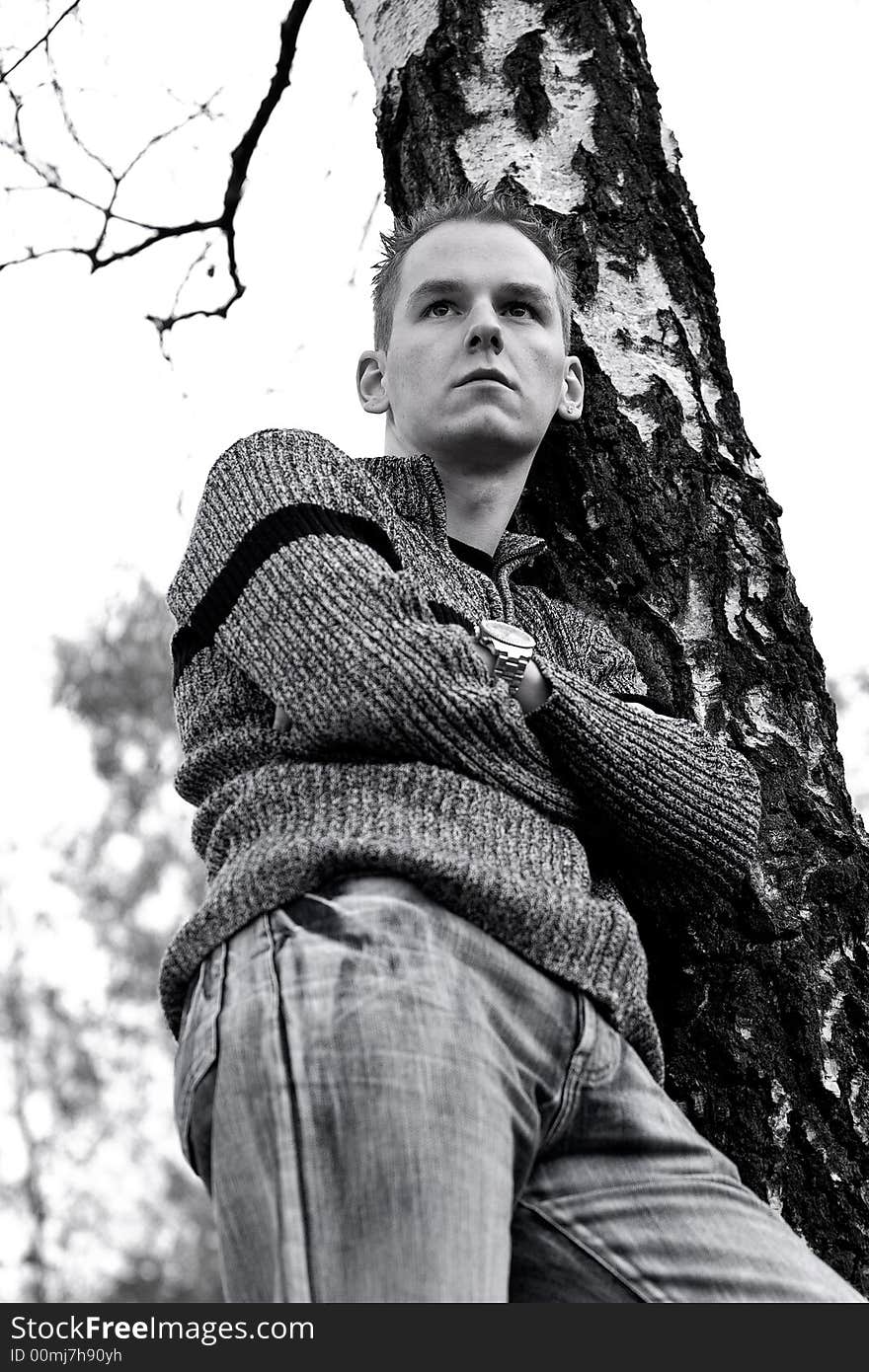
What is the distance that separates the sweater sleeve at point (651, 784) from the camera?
1768mm

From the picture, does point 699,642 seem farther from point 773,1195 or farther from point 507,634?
point 773,1195

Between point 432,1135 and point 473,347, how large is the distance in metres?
1.23

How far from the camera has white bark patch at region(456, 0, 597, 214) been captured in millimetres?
2752

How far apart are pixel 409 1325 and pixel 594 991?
1.30ft

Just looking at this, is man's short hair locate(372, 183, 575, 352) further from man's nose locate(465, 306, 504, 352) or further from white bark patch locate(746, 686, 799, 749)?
white bark patch locate(746, 686, 799, 749)

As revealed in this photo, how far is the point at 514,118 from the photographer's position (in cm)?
281

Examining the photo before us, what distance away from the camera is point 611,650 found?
7.20ft

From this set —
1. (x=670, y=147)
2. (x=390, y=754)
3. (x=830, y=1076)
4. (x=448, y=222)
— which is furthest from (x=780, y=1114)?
(x=670, y=147)

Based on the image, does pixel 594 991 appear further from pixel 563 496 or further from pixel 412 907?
pixel 563 496

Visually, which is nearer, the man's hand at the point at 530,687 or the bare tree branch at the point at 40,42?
the man's hand at the point at 530,687

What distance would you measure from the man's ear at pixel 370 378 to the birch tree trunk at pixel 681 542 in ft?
1.04

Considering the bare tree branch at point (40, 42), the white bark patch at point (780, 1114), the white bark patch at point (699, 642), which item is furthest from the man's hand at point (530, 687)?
the bare tree branch at point (40, 42)

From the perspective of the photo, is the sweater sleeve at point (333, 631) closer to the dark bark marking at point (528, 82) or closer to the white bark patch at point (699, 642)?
the white bark patch at point (699, 642)

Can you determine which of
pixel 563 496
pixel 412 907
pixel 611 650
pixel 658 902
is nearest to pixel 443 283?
pixel 563 496
